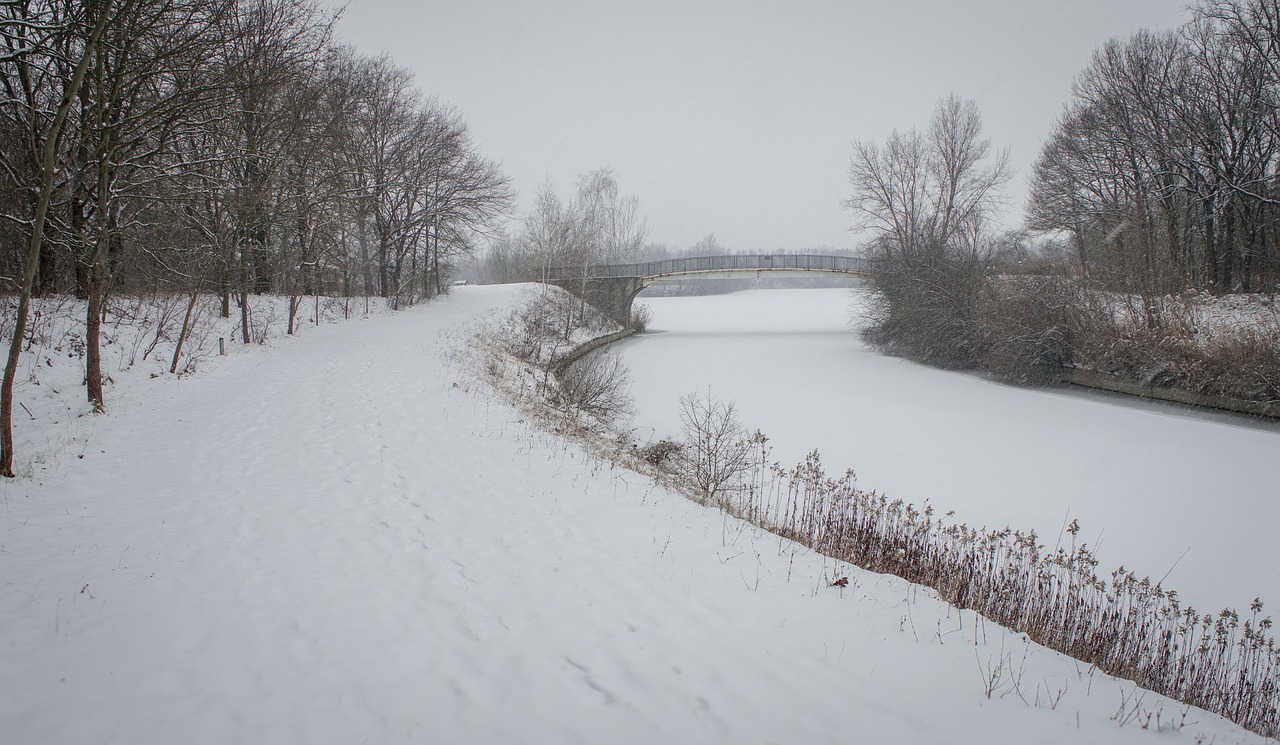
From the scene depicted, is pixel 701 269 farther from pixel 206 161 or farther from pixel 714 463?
pixel 206 161

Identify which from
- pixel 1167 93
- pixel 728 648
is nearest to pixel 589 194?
pixel 1167 93

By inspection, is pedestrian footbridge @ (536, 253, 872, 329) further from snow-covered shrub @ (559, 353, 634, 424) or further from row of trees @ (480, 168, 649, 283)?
snow-covered shrub @ (559, 353, 634, 424)

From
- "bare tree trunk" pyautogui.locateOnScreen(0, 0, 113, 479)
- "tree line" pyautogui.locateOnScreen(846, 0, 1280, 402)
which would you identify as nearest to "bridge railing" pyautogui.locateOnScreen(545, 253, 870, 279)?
"tree line" pyautogui.locateOnScreen(846, 0, 1280, 402)

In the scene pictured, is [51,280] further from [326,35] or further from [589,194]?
[589,194]

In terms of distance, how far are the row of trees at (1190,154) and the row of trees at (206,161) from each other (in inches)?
993

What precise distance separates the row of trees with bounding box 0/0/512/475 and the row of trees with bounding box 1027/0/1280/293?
2521 centimetres

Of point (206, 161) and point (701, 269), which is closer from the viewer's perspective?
point (206, 161)

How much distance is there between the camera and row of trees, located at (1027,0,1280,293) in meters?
18.2

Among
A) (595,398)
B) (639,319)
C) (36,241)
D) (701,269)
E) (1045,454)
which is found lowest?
(1045,454)

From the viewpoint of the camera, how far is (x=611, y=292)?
115ft

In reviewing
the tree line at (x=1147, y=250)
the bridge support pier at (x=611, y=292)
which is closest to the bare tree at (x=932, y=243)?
the tree line at (x=1147, y=250)

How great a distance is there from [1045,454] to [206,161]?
1731 centimetres

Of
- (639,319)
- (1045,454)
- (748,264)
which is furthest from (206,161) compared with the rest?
(748,264)

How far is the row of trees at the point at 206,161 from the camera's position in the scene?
7.30 meters
